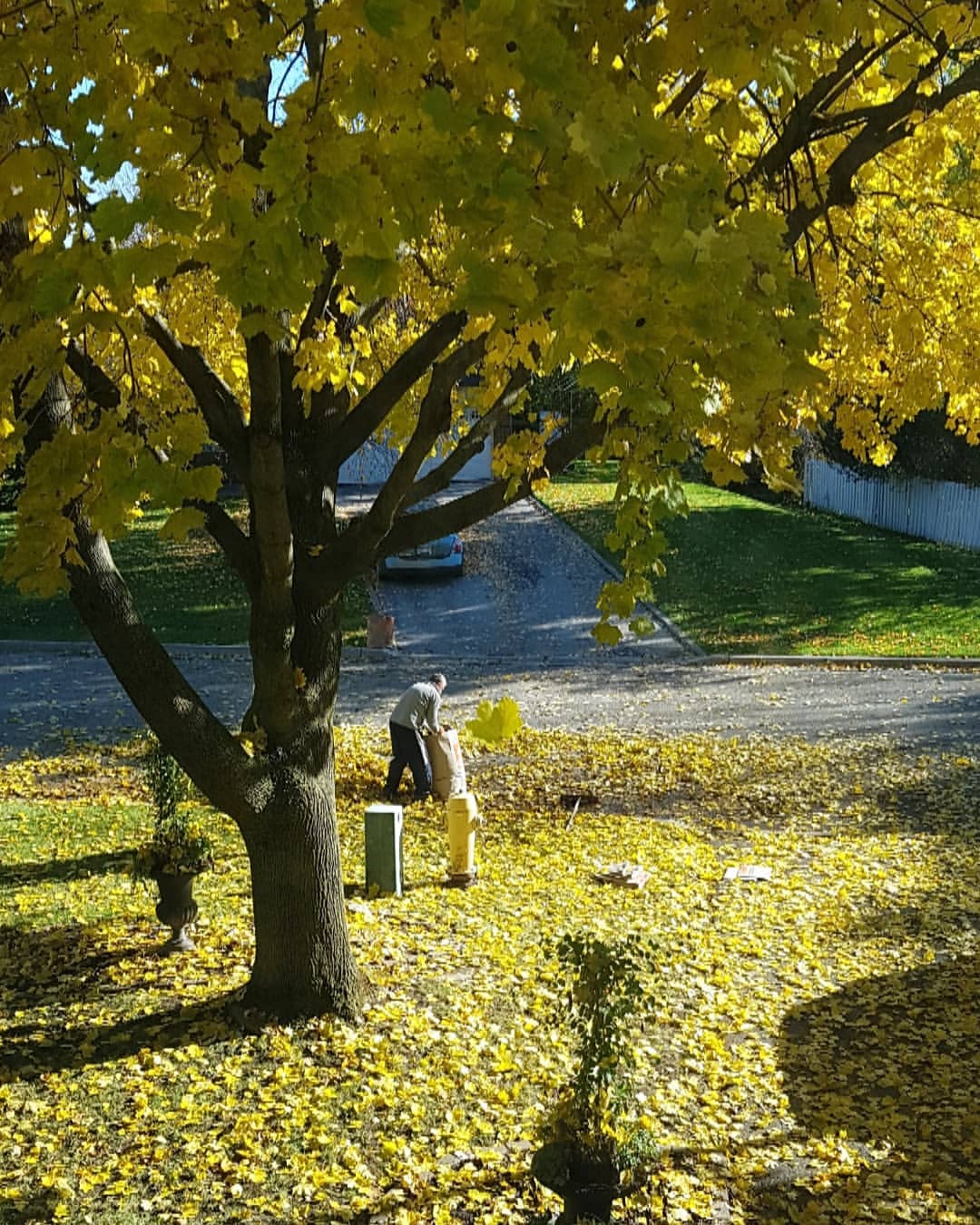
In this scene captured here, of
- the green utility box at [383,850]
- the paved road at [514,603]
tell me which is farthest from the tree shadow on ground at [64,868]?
the paved road at [514,603]

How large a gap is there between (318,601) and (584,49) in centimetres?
336

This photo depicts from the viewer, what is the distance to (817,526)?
101 feet

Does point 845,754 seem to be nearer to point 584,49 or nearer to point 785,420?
point 785,420

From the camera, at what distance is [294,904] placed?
5984 mm

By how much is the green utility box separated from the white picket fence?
22.0m

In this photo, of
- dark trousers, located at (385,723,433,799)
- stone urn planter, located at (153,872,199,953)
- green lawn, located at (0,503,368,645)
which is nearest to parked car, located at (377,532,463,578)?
green lawn, located at (0,503,368,645)

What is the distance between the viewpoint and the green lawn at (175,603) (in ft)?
66.3

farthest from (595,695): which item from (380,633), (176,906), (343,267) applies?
(343,267)

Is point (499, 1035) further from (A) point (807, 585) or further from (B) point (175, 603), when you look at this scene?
(A) point (807, 585)

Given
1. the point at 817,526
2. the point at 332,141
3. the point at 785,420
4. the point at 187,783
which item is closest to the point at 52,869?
the point at 187,783

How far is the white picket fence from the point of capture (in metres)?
27.8

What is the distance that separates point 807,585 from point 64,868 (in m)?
17.2

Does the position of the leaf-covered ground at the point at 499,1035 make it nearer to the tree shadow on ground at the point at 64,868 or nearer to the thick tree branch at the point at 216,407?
the tree shadow on ground at the point at 64,868

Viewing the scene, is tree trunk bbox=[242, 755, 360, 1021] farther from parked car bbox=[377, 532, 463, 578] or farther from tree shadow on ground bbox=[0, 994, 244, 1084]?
parked car bbox=[377, 532, 463, 578]
